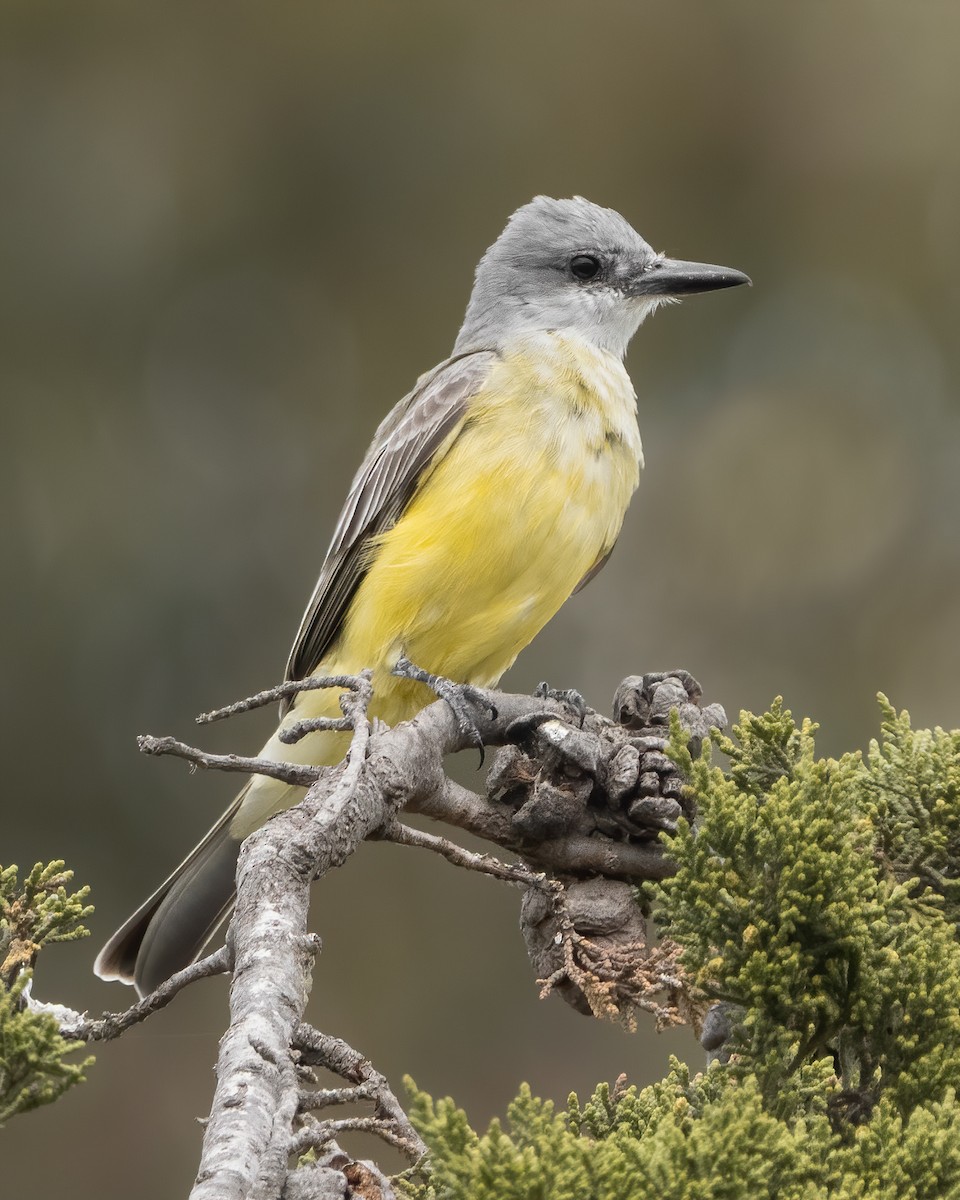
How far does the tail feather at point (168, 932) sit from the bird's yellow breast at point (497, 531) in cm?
67

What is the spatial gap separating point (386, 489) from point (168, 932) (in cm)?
135

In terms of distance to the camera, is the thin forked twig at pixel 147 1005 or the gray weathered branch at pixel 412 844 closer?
the gray weathered branch at pixel 412 844

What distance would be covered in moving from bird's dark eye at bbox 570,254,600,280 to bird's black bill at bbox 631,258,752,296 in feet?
0.49

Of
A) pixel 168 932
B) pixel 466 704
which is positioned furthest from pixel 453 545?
pixel 168 932

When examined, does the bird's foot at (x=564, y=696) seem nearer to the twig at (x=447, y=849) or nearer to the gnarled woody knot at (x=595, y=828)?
the gnarled woody knot at (x=595, y=828)

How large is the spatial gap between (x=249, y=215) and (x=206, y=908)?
4.17 metres

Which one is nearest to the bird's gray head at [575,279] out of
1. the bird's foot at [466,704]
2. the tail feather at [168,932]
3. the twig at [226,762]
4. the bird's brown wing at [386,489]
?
the bird's brown wing at [386,489]

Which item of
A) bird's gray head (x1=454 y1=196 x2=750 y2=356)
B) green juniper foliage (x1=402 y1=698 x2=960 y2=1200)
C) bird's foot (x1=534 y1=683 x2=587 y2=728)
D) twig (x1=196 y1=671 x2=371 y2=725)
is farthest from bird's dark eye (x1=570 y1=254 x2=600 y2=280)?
green juniper foliage (x1=402 y1=698 x2=960 y2=1200)

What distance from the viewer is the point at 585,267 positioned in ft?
15.0

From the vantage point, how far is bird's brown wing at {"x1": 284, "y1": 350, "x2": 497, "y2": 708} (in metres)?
3.92

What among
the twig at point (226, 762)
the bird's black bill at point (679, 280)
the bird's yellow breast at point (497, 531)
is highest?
the bird's black bill at point (679, 280)

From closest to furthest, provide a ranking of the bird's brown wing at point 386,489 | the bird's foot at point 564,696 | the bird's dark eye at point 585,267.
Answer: the bird's foot at point 564,696 < the bird's brown wing at point 386,489 < the bird's dark eye at point 585,267

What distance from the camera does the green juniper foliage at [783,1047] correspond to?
1.37 m

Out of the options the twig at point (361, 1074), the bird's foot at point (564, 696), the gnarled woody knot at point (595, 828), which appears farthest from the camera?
the bird's foot at point (564, 696)
